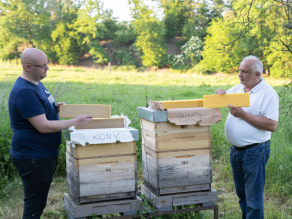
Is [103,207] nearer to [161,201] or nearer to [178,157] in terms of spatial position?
[161,201]

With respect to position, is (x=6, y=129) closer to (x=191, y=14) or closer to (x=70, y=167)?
(x=70, y=167)

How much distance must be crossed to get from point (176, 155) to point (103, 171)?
0.83m

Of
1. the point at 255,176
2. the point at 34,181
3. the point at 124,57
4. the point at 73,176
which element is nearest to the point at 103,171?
the point at 73,176

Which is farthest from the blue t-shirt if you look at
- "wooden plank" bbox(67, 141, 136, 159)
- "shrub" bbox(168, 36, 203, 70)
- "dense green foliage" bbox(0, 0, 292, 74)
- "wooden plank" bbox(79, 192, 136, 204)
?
"shrub" bbox(168, 36, 203, 70)

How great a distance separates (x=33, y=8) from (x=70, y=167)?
142 feet

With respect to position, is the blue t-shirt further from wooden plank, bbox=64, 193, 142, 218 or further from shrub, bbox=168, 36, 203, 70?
shrub, bbox=168, 36, 203, 70

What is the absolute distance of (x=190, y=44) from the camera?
41594 mm

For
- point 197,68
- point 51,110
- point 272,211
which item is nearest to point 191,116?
Result: point 51,110

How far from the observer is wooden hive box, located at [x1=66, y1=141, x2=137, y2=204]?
9.43ft

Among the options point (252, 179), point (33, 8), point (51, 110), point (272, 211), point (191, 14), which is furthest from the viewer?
point (191, 14)

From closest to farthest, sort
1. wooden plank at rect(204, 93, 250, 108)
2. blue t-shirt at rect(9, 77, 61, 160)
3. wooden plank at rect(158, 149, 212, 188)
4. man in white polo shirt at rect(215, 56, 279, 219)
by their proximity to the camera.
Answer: blue t-shirt at rect(9, 77, 61, 160) → wooden plank at rect(204, 93, 250, 108) → man in white polo shirt at rect(215, 56, 279, 219) → wooden plank at rect(158, 149, 212, 188)

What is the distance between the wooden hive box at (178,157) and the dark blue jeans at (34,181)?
1144 mm

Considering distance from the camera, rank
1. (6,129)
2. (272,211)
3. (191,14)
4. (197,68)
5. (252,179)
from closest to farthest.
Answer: (252,179) < (272,211) < (6,129) < (197,68) < (191,14)

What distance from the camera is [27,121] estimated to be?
8.61 ft
